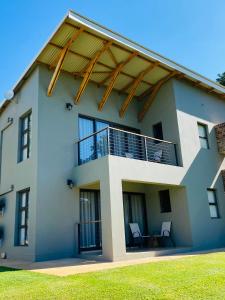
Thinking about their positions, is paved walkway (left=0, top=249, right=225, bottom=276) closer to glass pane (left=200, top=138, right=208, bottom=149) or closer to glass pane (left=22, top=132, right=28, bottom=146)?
glass pane (left=22, top=132, right=28, bottom=146)

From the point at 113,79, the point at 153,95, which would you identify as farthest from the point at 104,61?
the point at 153,95

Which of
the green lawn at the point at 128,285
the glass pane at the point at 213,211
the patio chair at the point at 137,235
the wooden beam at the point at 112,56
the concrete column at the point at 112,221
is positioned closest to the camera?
the green lawn at the point at 128,285

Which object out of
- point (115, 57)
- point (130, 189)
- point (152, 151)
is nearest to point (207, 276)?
point (130, 189)

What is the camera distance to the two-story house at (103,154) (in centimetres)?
895

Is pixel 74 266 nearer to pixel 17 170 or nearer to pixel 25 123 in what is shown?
pixel 17 170

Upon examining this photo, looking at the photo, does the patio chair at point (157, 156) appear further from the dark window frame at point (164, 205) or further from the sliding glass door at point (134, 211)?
the sliding glass door at point (134, 211)

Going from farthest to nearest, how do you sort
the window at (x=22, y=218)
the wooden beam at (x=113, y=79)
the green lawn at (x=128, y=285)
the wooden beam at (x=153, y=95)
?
1. the wooden beam at (x=153, y=95)
2. the wooden beam at (x=113, y=79)
3. the window at (x=22, y=218)
4. the green lawn at (x=128, y=285)

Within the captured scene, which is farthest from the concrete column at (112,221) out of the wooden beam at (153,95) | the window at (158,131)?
the wooden beam at (153,95)

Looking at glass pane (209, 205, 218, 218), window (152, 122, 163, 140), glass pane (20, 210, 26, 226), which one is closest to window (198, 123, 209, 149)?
window (152, 122, 163, 140)

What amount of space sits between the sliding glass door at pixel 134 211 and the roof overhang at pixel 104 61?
12.2 ft

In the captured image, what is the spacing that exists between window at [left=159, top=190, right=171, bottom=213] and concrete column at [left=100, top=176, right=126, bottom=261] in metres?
3.50

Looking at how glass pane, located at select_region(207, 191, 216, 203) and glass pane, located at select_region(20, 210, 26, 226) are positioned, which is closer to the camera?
glass pane, located at select_region(20, 210, 26, 226)

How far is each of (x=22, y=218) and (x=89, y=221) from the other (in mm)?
2412

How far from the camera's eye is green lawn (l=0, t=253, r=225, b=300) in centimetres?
372
